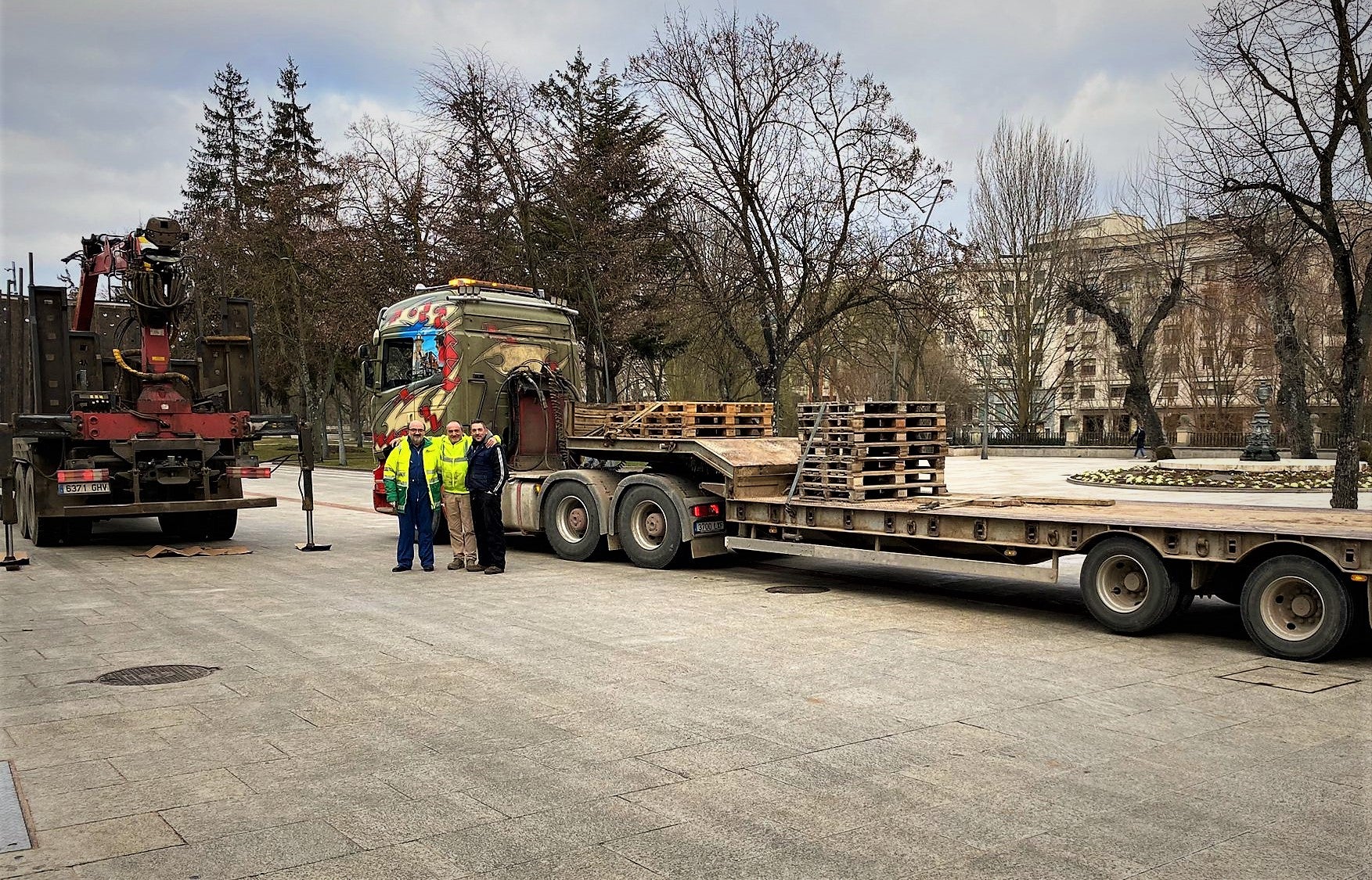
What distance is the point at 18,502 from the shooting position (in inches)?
651

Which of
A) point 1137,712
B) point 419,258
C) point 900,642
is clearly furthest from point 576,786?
point 419,258

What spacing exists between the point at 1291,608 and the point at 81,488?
1337 cm

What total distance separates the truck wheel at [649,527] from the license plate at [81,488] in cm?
652

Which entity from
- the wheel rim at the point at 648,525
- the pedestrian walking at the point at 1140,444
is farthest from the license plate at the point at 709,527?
the pedestrian walking at the point at 1140,444

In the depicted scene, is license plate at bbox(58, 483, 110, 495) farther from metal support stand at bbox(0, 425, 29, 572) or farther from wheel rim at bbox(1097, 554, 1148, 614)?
wheel rim at bbox(1097, 554, 1148, 614)

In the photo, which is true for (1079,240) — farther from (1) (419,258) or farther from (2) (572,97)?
(1) (419,258)

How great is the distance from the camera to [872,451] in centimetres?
1174

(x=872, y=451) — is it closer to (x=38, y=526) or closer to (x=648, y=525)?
(x=648, y=525)

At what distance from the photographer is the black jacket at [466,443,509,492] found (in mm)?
13414

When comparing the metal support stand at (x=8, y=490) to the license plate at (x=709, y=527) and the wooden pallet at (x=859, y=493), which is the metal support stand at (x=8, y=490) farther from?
the wooden pallet at (x=859, y=493)

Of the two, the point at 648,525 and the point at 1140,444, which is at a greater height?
the point at 1140,444

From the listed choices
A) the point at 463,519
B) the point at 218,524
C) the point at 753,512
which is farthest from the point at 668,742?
the point at 218,524

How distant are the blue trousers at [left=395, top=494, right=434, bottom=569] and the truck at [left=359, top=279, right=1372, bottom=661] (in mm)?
1808

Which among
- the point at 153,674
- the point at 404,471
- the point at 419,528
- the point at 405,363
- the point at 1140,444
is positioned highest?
the point at 405,363
